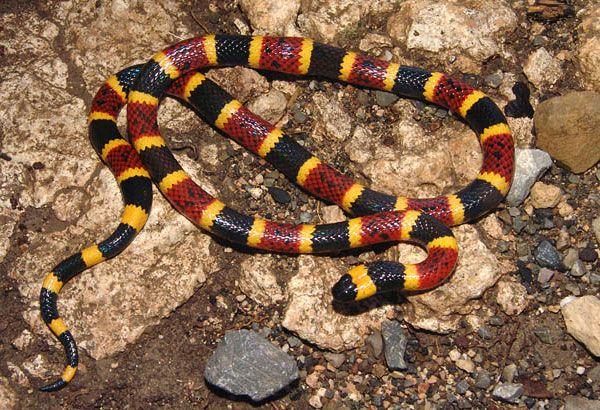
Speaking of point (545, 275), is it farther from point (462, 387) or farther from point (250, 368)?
point (250, 368)

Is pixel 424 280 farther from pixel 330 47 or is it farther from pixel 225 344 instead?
pixel 330 47

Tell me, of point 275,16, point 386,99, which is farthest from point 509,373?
point 275,16

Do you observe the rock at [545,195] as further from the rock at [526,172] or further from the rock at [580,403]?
the rock at [580,403]

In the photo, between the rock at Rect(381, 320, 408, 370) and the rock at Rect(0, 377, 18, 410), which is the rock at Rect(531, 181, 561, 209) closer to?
the rock at Rect(381, 320, 408, 370)

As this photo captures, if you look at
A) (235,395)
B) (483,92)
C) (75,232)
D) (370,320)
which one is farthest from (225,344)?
(483,92)

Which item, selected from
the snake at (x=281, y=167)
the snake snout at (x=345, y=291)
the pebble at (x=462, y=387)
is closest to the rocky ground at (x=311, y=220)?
the pebble at (x=462, y=387)
